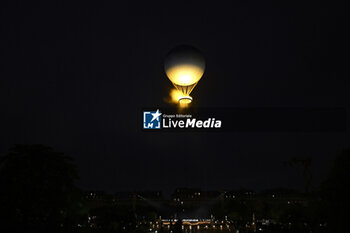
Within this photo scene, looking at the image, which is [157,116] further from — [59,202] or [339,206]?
[339,206]

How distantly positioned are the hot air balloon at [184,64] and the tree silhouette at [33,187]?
481cm

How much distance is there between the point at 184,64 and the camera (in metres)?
14.6

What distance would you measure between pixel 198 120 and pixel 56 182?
17.1 ft

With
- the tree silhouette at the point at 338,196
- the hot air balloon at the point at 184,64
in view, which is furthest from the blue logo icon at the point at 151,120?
the tree silhouette at the point at 338,196

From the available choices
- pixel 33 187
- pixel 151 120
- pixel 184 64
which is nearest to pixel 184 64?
pixel 184 64

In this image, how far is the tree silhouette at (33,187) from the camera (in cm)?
1310

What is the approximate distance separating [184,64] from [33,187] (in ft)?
21.0

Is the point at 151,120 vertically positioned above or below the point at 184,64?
below

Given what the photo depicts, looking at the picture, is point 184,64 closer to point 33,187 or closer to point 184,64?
point 184,64

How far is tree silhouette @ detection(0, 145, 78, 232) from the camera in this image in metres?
13.1

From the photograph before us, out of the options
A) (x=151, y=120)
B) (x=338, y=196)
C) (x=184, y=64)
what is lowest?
(x=338, y=196)

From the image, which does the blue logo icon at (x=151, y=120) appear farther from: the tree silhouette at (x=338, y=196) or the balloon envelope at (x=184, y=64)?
the tree silhouette at (x=338, y=196)

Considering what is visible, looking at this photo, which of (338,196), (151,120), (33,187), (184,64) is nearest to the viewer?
(33,187)

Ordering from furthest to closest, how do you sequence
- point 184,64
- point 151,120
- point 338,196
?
point 151,120
point 184,64
point 338,196
